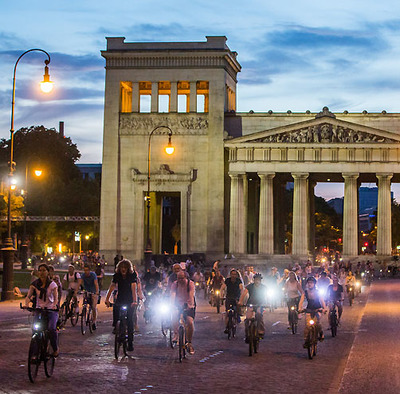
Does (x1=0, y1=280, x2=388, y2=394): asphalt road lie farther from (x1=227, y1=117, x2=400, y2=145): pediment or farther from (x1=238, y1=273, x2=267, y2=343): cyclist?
(x1=227, y1=117, x2=400, y2=145): pediment

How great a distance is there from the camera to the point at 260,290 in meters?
24.9

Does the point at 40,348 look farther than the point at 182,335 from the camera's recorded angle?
No

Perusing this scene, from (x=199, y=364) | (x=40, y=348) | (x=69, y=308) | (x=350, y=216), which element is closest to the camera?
(x=40, y=348)

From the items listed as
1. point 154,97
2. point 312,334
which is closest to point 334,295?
point 312,334

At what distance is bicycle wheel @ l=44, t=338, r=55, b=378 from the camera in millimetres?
18797

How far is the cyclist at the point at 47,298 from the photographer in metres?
19.1

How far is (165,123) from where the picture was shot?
9631 cm

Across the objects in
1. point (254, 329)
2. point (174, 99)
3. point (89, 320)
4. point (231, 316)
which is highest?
point (174, 99)

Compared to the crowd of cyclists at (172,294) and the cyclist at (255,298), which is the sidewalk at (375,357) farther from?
the cyclist at (255,298)

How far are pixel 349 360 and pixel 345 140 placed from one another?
72.2 metres

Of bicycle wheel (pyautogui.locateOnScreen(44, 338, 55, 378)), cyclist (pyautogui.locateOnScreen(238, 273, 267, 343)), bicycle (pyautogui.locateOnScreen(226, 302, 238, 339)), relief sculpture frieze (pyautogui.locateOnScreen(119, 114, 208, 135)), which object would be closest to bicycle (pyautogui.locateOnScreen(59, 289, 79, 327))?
bicycle (pyautogui.locateOnScreen(226, 302, 238, 339))

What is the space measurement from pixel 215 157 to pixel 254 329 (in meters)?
71.5

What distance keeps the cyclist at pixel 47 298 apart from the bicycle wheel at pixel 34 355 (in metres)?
0.55

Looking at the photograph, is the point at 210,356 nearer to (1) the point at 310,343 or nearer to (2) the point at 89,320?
(1) the point at 310,343
